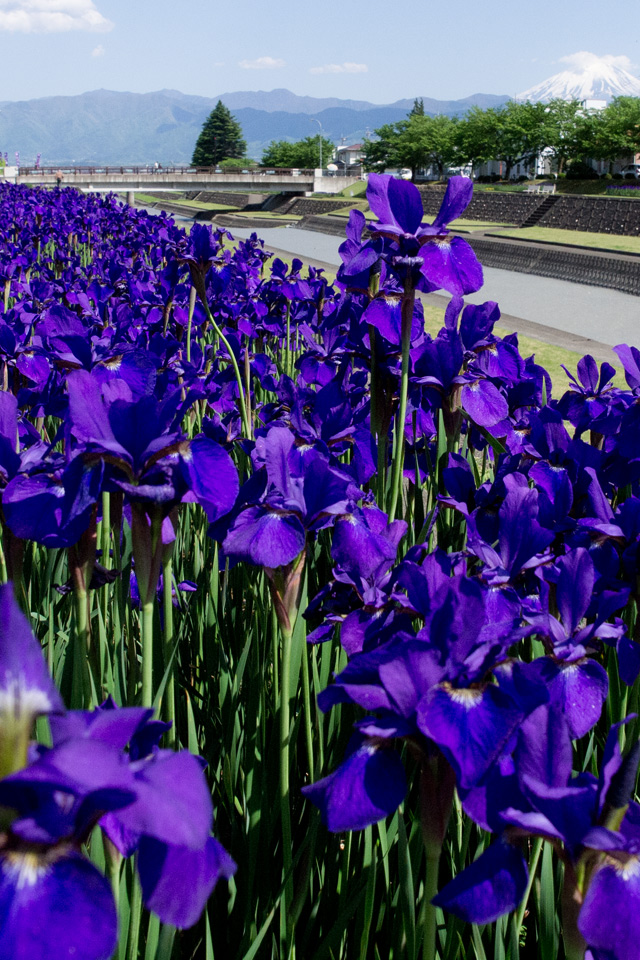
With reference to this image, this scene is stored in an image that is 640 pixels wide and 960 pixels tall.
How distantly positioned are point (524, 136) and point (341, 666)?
3102 inches

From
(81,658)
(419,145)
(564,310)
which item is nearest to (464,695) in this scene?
(81,658)

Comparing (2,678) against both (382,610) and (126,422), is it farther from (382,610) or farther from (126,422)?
(382,610)

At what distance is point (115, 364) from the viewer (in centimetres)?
270

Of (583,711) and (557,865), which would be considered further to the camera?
(557,865)

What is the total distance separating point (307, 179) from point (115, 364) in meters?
70.0

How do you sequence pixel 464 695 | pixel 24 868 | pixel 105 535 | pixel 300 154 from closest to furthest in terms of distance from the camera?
pixel 24 868, pixel 464 695, pixel 105 535, pixel 300 154

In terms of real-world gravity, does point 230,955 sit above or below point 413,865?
below

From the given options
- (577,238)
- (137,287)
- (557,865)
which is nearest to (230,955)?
(557,865)

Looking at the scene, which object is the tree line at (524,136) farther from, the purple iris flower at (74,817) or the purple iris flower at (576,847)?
the purple iris flower at (74,817)

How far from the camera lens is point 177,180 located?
65.0 meters

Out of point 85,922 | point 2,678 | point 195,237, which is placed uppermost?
point 195,237

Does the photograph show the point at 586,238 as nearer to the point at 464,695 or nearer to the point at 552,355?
the point at 552,355

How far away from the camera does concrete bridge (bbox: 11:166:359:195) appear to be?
59.3 m

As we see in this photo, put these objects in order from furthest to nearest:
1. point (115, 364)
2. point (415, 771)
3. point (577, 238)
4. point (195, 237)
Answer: point (577, 238) → point (195, 237) → point (115, 364) → point (415, 771)
